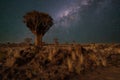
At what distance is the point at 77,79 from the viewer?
27.5 feet

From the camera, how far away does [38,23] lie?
39.8m

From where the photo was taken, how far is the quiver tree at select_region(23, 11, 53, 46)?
3991cm

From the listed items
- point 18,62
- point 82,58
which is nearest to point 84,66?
point 82,58

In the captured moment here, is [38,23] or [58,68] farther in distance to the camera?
[38,23]

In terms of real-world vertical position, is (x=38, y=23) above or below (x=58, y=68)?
above

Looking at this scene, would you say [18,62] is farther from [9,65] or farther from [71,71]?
[71,71]

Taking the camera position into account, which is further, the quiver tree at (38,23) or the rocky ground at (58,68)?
the quiver tree at (38,23)

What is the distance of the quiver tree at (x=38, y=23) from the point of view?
131 ft

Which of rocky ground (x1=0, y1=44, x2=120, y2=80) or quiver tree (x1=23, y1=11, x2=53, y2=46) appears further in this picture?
quiver tree (x1=23, y1=11, x2=53, y2=46)

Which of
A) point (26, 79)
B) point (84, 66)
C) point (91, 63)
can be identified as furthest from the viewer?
point (91, 63)

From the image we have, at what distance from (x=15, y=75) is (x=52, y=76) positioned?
59.4 inches

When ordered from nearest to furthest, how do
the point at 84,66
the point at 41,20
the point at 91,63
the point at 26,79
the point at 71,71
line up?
the point at 26,79 < the point at 71,71 < the point at 84,66 < the point at 91,63 < the point at 41,20

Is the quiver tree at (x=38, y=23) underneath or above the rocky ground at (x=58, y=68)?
above

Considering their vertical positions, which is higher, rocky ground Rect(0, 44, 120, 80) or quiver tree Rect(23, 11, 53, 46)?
quiver tree Rect(23, 11, 53, 46)
